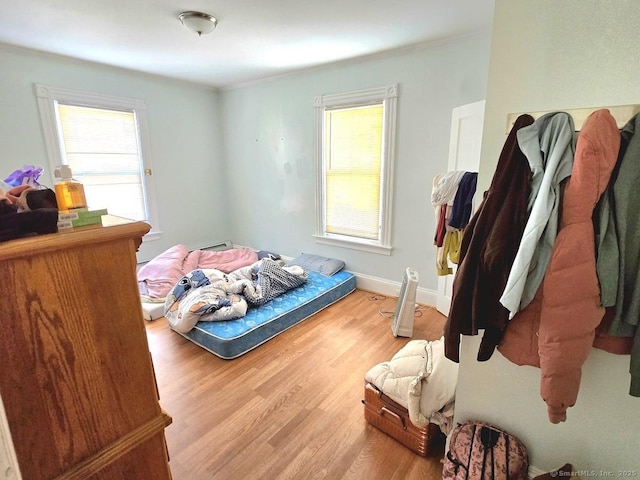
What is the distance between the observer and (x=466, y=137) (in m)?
2.55

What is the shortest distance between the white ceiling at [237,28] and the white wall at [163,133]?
20 cm

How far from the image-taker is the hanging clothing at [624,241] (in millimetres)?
872

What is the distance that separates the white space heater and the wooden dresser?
211 centimetres

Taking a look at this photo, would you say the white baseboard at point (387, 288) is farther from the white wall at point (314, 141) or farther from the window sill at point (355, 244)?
the window sill at point (355, 244)

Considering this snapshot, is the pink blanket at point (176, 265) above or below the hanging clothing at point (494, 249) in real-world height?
below

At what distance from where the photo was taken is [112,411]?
0.70 meters

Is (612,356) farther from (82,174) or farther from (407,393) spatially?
(82,174)

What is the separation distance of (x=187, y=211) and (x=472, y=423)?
405cm

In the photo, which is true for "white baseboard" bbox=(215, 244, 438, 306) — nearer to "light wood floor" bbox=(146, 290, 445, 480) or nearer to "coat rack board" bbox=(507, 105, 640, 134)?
"light wood floor" bbox=(146, 290, 445, 480)

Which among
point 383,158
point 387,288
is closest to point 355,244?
point 387,288

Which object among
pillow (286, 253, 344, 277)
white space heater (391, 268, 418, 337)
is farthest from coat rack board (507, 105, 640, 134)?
pillow (286, 253, 344, 277)

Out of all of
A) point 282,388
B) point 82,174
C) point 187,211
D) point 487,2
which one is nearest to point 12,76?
point 82,174

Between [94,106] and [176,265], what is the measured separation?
1905 millimetres

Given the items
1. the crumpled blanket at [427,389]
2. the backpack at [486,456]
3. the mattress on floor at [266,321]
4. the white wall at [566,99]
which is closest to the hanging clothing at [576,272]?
the white wall at [566,99]
